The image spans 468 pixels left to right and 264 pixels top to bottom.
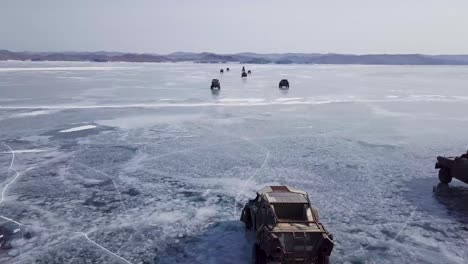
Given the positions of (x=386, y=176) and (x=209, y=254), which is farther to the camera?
(x=386, y=176)

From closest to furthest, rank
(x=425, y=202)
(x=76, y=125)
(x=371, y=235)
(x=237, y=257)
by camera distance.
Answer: (x=237, y=257) → (x=371, y=235) → (x=425, y=202) → (x=76, y=125)

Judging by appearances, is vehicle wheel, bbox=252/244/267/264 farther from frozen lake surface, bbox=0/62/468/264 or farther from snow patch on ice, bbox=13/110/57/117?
snow patch on ice, bbox=13/110/57/117

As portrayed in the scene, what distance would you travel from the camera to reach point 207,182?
1577cm

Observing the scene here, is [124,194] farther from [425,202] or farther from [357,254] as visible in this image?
[425,202]

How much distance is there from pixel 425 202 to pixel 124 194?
10.6 m

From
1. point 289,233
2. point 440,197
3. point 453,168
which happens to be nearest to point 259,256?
point 289,233

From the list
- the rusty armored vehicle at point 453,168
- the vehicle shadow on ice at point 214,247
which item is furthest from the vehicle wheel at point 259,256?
the rusty armored vehicle at point 453,168

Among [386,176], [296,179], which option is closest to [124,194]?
[296,179]

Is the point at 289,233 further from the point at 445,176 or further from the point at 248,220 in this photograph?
the point at 445,176

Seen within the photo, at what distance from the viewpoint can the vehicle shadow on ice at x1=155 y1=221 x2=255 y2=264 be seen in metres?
9.84

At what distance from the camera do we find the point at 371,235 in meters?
11.2

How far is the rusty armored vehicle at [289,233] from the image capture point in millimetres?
8477

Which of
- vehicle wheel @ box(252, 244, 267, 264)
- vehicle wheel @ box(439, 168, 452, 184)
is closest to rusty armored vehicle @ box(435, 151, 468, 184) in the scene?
vehicle wheel @ box(439, 168, 452, 184)

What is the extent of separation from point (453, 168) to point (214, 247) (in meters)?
10.4
